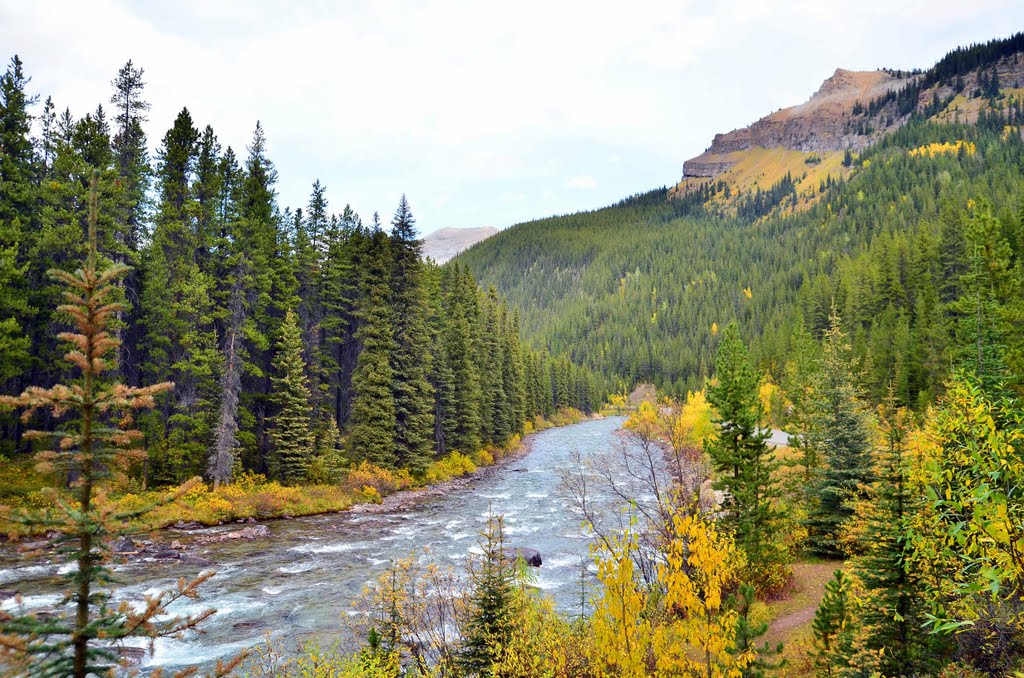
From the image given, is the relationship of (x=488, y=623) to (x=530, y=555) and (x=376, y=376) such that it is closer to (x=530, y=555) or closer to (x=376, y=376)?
(x=530, y=555)

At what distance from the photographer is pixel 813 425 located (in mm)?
27484

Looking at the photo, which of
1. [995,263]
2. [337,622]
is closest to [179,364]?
[337,622]

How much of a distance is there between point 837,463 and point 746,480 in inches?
223

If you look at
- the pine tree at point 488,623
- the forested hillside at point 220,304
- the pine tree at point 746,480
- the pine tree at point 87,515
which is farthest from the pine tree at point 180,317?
the pine tree at point 87,515

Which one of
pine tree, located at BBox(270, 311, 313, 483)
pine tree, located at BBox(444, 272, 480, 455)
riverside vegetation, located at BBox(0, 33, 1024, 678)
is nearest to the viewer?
riverside vegetation, located at BBox(0, 33, 1024, 678)

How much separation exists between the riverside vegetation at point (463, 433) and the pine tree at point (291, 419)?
190mm

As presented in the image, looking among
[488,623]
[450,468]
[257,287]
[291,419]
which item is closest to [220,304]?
[257,287]

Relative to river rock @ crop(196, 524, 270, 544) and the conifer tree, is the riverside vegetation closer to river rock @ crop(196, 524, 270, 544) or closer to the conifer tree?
the conifer tree

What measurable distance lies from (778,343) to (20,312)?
4320 inches

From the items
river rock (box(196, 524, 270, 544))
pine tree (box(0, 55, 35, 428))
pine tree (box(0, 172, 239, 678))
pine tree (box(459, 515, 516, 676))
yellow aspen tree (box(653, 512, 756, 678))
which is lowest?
river rock (box(196, 524, 270, 544))

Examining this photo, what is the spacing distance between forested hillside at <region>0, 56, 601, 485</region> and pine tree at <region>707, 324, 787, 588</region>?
27355mm

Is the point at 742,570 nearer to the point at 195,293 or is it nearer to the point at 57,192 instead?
the point at 195,293

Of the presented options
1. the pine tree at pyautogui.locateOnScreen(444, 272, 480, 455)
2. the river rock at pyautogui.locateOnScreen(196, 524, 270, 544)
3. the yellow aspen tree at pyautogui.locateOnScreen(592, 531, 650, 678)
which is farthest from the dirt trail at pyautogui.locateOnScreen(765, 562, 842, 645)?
the pine tree at pyautogui.locateOnScreen(444, 272, 480, 455)

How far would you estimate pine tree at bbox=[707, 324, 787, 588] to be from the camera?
21031mm
